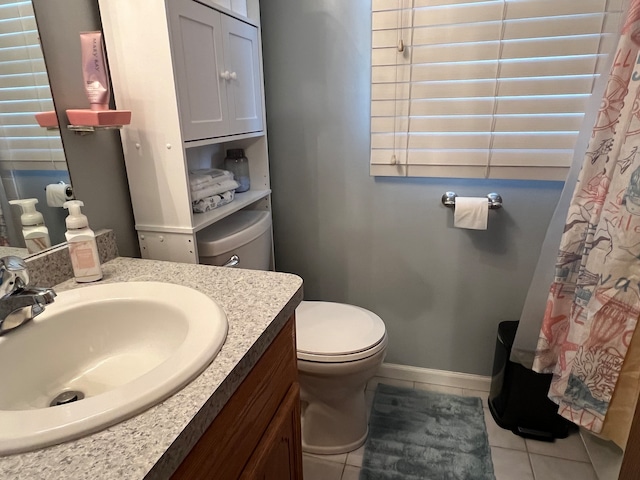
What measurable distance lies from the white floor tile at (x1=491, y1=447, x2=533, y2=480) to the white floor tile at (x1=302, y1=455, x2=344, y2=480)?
56 cm

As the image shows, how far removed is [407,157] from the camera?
1.66 meters

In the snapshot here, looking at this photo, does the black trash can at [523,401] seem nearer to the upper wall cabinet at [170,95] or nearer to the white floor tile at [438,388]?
the white floor tile at [438,388]

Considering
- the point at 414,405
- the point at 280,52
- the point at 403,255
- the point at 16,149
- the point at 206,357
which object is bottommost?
the point at 414,405

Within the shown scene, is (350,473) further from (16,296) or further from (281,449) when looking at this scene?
(16,296)

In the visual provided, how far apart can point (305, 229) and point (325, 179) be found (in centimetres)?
25

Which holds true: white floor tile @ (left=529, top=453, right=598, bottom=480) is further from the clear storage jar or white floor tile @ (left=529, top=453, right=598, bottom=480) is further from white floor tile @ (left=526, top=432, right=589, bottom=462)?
the clear storage jar

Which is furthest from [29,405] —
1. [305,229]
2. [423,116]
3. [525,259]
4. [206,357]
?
[525,259]

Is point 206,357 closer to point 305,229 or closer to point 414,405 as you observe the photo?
point 305,229

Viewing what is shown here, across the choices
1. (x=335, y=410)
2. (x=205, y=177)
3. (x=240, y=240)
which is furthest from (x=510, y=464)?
(x=205, y=177)

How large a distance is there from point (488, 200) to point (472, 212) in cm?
9

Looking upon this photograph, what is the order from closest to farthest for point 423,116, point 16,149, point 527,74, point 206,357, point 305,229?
point 206,357
point 16,149
point 527,74
point 423,116
point 305,229

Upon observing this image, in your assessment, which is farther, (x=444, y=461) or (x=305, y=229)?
(x=305, y=229)

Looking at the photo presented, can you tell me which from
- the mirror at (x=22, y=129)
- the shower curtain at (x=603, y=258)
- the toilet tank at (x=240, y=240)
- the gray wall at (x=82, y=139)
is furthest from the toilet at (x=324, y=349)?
the shower curtain at (x=603, y=258)

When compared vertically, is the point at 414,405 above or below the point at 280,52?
below
